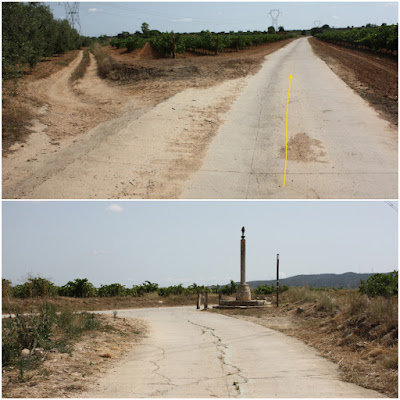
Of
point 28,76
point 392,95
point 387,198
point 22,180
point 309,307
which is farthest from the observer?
point 28,76

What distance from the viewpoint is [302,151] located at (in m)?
14.9

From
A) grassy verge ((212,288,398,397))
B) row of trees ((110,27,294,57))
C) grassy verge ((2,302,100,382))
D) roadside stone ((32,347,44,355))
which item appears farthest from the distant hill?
row of trees ((110,27,294,57))

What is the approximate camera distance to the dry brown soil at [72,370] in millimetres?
6184

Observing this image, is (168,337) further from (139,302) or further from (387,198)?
(139,302)

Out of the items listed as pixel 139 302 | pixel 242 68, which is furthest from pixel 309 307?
pixel 242 68

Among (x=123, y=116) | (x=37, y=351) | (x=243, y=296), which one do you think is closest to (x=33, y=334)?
(x=37, y=351)

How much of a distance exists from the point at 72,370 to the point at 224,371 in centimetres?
243

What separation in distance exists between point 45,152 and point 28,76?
17.8 meters

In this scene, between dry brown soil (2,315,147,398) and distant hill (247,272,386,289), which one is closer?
dry brown soil (2,315,147,398)

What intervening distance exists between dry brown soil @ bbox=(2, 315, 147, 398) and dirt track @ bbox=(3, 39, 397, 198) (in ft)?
12.5

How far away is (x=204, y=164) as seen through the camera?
1391 cm

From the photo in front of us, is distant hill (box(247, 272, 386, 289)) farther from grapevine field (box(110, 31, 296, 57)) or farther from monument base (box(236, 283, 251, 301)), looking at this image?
grapevine field (box(110, 31, 296, 57))

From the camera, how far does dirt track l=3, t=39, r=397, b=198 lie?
12.2 m

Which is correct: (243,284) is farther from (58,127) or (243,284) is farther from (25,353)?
(25,353)
